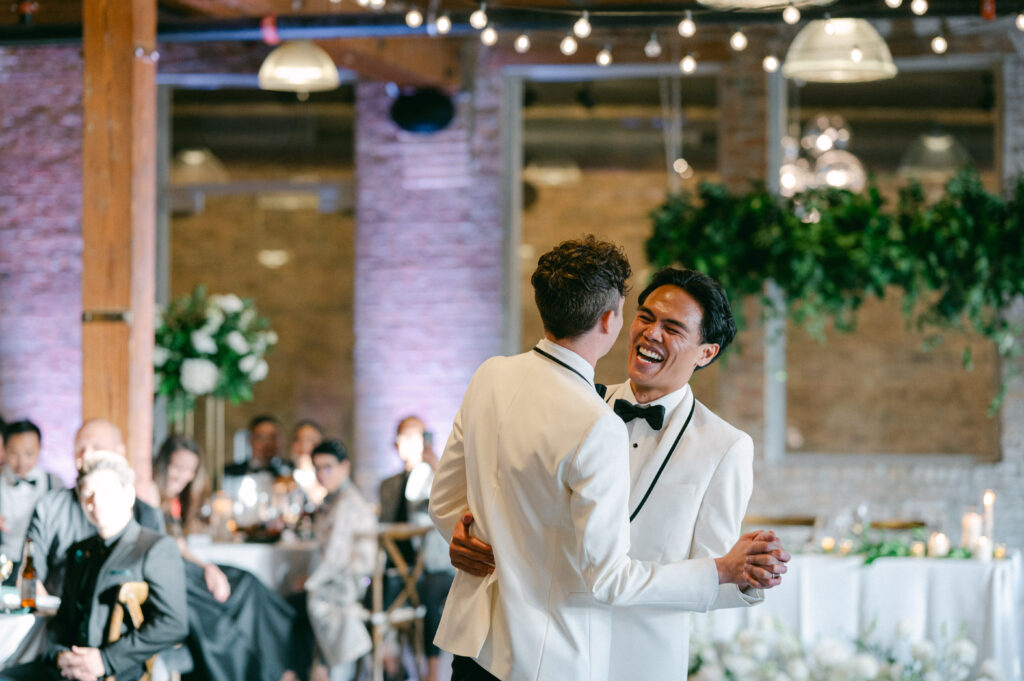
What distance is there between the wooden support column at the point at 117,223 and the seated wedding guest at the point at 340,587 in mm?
1073

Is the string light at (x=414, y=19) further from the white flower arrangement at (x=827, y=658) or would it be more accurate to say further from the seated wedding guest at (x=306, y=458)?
the white flower arrangement at (x=827, y=658)

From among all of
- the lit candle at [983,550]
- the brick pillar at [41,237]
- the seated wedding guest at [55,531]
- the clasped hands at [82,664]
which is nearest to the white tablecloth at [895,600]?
the lit candle at [983,550]

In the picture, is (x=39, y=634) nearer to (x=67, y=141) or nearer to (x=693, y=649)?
(x=693, y=649)

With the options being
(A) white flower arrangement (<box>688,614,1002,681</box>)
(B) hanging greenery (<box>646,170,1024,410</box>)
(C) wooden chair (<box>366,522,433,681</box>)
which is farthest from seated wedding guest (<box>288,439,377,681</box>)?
(B) hanging greenery (<box>646,170,1024,410</box>)

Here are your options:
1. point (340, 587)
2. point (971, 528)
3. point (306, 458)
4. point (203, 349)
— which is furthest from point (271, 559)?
point (971, 528)

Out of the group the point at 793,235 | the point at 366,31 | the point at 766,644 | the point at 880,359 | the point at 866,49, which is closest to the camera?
the point at 766,644

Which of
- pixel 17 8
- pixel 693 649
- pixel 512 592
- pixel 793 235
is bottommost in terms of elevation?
pixel 693 649

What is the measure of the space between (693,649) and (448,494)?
104 inches

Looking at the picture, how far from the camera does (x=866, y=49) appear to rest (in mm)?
5715

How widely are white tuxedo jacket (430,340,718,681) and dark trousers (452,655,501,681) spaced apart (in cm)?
4

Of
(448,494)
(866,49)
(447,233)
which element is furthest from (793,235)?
(448,494)

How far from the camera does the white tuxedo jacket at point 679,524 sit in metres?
2.59

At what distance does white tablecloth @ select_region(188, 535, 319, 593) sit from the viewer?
6465 millimetres

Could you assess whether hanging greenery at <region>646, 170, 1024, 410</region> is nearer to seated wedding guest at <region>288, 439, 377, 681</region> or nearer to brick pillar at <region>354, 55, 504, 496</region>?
brick pillar at <region>354, 55, 504, 496</region>
